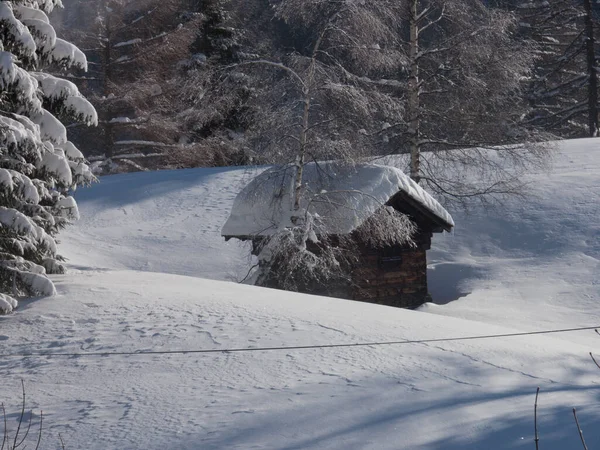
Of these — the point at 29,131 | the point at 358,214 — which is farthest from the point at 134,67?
the point at 29,131

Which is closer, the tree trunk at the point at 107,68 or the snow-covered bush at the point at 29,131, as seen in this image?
the snow-covered bush at the point at 29,131

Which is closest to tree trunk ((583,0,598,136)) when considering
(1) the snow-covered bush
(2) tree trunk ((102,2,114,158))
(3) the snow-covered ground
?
(2) tree trunk ((102,2,114,158))

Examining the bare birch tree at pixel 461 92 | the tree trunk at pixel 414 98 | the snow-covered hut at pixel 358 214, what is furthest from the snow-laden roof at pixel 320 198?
the bare birch tree at pixel 461 92

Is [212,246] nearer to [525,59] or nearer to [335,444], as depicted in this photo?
[525,59]

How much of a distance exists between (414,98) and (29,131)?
1431 centimetres

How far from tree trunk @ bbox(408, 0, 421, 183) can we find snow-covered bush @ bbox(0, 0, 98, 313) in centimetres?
1307

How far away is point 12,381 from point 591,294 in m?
14.7

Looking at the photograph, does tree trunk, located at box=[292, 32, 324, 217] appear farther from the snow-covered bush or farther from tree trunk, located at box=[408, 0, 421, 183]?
tree trunk, located at box=[408, 0, 421, 183]

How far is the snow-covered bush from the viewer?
8945 mm

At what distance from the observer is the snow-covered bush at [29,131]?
29.3ft

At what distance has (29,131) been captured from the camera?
9.16m

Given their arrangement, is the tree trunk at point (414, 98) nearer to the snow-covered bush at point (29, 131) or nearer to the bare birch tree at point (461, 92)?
the bare birch tree at point (461, 92)

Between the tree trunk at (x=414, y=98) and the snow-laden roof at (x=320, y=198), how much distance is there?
6.19 metres

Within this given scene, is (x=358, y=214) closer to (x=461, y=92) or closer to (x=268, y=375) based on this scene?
(x=268, y=375)
